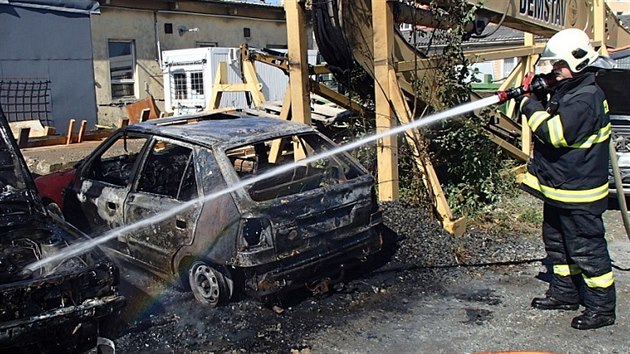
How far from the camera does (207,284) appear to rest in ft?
16.6

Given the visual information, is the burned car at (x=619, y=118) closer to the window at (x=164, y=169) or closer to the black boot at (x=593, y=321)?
the black boot at (x=593, y=321)

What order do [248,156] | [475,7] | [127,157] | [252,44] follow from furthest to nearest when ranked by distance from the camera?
[252,44]
[475,7]
[127,157]
[248,156]

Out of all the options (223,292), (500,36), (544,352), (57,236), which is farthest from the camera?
(500,36)

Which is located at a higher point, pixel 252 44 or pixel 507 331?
pixel 252 44

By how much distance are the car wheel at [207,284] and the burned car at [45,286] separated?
0.86m

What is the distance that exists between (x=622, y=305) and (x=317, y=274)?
8.09 feet

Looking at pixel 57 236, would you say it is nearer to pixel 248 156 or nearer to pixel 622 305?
pixel 248 156

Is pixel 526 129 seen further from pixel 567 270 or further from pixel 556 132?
pixel 556 132

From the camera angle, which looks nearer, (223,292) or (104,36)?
(223,292)

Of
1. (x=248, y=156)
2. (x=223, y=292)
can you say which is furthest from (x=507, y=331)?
(x=248, y=156)

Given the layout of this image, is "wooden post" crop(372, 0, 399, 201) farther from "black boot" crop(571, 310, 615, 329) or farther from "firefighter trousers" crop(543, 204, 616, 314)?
"black boot" crop(571, 310, 615, 329)

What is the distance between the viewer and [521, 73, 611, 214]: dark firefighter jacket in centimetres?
454

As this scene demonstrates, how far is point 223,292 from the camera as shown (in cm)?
491

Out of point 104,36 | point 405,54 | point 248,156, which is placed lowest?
point 248,156
